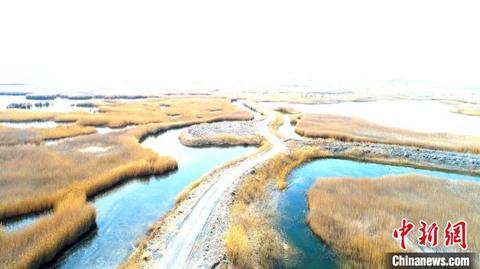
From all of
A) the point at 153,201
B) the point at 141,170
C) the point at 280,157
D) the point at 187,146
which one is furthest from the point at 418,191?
the point at 187,146

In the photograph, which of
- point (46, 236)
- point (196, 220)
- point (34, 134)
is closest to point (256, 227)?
point (196, 220)

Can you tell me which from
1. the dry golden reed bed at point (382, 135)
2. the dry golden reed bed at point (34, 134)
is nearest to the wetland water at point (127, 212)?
the dry golden reed bed at point (34, 134)

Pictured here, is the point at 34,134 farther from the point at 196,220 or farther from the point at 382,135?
the point at 382,135

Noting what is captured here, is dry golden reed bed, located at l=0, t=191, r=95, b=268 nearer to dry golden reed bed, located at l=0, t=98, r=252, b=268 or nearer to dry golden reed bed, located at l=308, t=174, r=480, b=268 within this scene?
dry golden reed bed, located at l=0, t=98, r=252, b=268

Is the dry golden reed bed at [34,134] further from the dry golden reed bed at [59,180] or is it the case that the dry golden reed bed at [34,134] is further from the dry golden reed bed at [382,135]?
the dry golden reed bed at [382,135]

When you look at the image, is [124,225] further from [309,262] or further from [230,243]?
[309,262]
